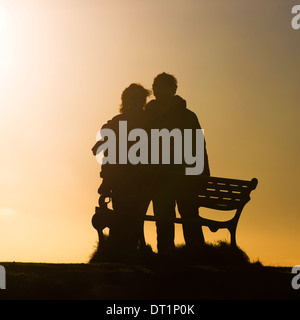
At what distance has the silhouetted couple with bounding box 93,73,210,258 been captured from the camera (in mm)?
12008

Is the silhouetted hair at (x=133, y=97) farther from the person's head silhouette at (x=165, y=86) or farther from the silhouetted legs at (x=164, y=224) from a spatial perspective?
the silhouetted legs at (x=164, y=224)

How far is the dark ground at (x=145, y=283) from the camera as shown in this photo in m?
9.46

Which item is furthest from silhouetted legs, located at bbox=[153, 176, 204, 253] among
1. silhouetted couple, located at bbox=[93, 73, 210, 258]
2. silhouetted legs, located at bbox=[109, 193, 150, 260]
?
silhouetted legs, located at bbox=[109, 193, 150, 260]

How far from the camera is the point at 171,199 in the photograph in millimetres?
12414

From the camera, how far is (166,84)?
12984mm

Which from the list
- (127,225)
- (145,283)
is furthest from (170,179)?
(145,283)

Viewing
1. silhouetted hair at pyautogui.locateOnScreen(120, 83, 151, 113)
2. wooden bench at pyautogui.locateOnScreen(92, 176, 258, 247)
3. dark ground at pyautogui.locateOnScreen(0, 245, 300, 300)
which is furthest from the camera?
silhouetted hair at pyautogui.locateOnScreen(120, 83, 151, 113)
